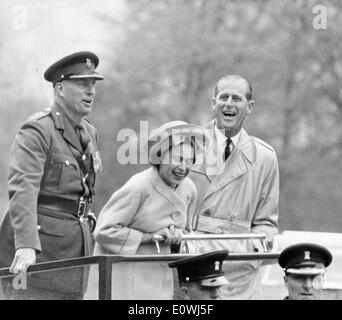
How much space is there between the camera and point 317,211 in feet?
66.4

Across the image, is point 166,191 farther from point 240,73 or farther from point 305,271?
point 240,73

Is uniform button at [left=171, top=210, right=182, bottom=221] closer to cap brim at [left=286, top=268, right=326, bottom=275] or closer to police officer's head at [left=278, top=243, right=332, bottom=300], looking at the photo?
police officer's head at [left=278, top=243, right=332, bottom=300]

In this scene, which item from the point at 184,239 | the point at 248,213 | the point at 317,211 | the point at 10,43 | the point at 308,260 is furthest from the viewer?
the point at 317,211

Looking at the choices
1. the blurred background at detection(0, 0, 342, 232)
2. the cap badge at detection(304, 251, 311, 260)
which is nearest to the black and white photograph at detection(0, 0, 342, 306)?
the cap badge at detection(304, 251, 311, 260)

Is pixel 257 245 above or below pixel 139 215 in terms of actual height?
below

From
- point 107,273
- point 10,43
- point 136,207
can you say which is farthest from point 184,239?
point 10,43

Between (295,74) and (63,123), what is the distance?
43.9ft

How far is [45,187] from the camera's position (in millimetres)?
7332

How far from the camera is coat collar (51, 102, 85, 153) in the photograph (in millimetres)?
7465

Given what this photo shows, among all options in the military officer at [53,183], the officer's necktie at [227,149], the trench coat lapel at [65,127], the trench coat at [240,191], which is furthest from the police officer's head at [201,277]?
the officer's necktie at [227,149]

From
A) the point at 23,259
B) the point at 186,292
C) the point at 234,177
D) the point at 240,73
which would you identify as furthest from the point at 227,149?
the point at 240,73

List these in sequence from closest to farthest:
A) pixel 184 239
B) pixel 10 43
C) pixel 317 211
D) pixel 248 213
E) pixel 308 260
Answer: pixel 308 260, pixel 184 239, pixel 248 213, pixel 10 43, pixel 317 211

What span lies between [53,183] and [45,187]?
5 cm

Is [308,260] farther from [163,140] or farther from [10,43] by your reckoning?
[10,43]
